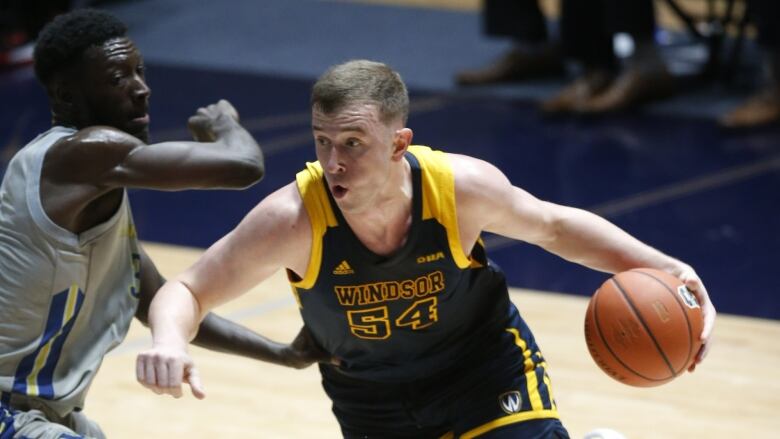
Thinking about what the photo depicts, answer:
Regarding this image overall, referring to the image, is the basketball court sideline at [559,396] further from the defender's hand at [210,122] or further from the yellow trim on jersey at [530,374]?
the defender's hand at [210,122]

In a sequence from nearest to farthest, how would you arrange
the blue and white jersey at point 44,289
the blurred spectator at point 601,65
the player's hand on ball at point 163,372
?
the player's hand on ball at point 163,372
the blue and white jersey at point 44,289
the blurred spectator at point 601,65

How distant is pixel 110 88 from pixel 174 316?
Answer: 62 centimetres

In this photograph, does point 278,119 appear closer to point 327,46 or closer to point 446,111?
point 446,111

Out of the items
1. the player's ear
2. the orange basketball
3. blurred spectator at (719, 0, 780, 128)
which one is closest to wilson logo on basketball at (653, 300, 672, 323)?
the orange basketball

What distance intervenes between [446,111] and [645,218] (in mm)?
2608

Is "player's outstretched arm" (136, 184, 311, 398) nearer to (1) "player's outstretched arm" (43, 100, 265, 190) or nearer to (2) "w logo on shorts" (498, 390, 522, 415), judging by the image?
(1) "player's outstretched arm" (43, 100, 265, 190)

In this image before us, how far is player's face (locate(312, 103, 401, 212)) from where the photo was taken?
341cm

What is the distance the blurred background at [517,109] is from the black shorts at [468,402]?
2601 mm

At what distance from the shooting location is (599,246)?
3.81 meters

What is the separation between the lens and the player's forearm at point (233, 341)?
413 centimetres

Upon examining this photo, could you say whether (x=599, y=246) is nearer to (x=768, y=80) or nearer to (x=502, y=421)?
(x=502, y=421)

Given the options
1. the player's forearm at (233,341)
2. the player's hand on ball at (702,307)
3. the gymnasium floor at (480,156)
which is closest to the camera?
the player's hand on ball at (702,307)

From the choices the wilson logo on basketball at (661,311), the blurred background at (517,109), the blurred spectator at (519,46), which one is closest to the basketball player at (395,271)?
the wilson logo on basketball at (661,311)

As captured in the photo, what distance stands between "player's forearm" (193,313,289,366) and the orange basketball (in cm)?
97
